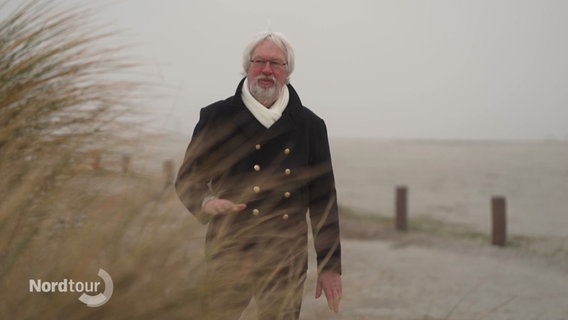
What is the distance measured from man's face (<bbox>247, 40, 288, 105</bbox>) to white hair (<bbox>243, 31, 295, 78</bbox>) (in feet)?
0.04

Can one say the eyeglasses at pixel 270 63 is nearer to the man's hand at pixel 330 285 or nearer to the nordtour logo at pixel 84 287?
the man's hand at pixel 330 285

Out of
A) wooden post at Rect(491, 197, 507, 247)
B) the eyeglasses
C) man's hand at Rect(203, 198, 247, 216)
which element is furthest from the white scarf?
wooden post at Rect(491, 197, 507, 247)

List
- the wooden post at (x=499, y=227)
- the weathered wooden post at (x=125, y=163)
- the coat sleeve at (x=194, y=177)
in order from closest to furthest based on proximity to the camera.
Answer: the coat sleeve at (x=194, y=177) < the weathered wooden post at (x=125, y=163) < the wooden post at (x=499, y=227)

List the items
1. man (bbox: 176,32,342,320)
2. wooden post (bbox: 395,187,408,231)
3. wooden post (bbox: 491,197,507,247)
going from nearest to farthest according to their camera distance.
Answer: man (bbox: 176,32,342,320) < wooden post (bbox: 491,197,507,247) < wooden post (bbox: 395,187,408,231)

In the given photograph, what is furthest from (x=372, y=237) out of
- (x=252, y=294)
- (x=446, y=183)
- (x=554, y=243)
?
(x=446, y=183)

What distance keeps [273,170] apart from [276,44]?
0.45 m

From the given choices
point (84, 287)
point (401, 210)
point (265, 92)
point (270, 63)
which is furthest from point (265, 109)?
point (401, 210)

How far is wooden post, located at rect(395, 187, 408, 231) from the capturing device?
28.8ft

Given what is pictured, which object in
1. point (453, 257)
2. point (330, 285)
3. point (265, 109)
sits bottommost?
point (453, 257)

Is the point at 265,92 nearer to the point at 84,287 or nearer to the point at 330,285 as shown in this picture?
the point at 330,285

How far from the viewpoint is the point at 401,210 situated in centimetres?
881

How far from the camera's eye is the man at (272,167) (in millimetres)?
1919

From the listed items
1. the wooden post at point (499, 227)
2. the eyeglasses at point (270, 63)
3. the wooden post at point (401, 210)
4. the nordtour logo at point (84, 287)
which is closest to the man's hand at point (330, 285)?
the eyeglasses at point (270, 63)

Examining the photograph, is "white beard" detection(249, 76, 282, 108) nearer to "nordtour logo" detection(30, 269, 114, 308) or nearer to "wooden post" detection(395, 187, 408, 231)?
"nordtour logo" detection(30, 269, 114, 308)
